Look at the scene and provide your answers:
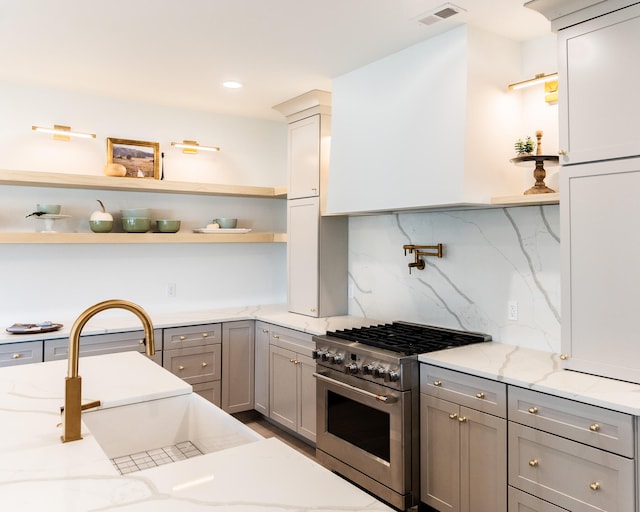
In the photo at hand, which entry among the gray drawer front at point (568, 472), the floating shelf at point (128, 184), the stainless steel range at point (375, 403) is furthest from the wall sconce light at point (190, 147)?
the gray drawer front at point (568, 472)

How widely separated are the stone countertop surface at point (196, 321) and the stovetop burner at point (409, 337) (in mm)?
324

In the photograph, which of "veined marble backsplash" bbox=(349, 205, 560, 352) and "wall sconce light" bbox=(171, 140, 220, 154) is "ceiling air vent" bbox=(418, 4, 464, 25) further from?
"wall sconce light" bbox=(171, 140, 220, 154)

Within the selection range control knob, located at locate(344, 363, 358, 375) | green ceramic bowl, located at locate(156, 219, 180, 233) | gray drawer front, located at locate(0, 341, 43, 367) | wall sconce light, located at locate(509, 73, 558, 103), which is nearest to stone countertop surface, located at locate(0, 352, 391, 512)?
range control knob, located at locate(344, 363, 358, 375)

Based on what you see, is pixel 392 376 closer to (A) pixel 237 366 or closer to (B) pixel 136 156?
(A) pixel 237 366

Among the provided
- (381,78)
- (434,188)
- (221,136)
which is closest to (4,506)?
(434,188)

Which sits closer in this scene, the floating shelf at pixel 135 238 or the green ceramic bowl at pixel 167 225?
the floating shelf at pixel 135 238

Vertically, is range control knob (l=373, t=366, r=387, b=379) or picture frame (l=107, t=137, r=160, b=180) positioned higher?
picture frame (l=107, t=137, r=160, b=180)

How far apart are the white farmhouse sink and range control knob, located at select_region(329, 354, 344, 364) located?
1.26 meters

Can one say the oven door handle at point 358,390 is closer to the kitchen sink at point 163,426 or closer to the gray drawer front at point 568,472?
the gray drawer front at point 568,472

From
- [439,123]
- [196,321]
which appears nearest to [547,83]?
[439,123]

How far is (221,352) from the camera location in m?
3.92

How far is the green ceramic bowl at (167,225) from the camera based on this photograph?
4.03 m

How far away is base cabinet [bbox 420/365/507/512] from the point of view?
7.44 feet

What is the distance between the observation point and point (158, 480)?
47.1 inches
